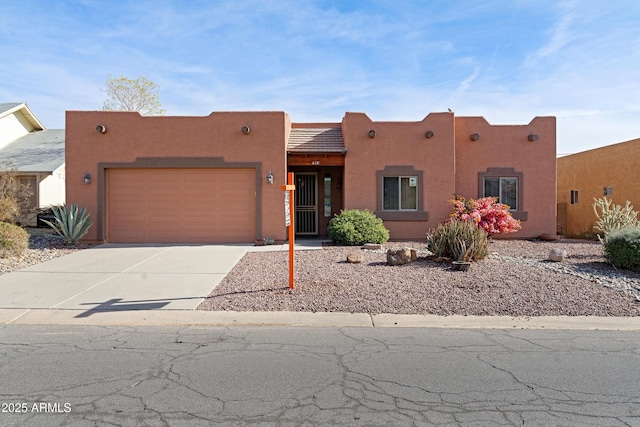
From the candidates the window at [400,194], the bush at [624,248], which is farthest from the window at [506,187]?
the bush at [624,248]

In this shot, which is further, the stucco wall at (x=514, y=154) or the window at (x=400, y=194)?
the stucco wall at (x=514, y=154)

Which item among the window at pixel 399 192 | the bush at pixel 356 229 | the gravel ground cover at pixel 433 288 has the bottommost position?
the gravel ground cover at pixel 433 288

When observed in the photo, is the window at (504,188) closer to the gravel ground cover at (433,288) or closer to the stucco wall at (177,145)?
the gravel ground cover at (433,288)

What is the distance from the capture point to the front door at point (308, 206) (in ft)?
59.4

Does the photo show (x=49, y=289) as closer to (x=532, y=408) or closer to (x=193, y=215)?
(x=193, y=215)

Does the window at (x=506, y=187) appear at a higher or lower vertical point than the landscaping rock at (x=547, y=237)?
higher

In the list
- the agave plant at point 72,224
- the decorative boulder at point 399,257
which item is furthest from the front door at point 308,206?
the decorative boulder at point 399,257

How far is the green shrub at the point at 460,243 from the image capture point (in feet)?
35.2

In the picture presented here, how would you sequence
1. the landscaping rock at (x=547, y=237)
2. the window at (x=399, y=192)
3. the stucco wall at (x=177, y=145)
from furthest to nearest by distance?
the landscaping rock at (x=547, y=237) → the window at (x=399, y=192) → the stucco wall at (x=177, y=145)

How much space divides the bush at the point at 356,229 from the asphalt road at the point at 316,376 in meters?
7.65

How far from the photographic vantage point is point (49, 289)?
9.11 m

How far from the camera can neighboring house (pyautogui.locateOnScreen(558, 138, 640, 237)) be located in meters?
20.3

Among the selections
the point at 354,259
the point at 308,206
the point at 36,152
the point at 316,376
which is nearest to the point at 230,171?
the point at 308,206

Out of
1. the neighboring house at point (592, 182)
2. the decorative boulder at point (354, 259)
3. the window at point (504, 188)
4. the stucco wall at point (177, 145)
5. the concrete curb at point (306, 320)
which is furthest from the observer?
the neighboring house at point (592, 182)
